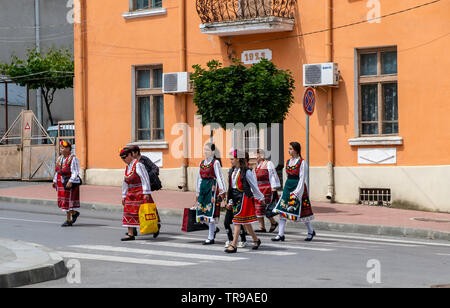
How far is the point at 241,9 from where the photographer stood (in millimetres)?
22406

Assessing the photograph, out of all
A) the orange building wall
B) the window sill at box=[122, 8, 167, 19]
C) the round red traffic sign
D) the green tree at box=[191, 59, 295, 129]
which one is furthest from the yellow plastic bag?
the window sill at box=[122, 8, 167, 19]

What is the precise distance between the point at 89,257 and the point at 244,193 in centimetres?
262

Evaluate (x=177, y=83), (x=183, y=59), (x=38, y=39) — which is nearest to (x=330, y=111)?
(x=177, y=83)

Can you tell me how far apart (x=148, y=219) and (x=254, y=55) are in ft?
33.1

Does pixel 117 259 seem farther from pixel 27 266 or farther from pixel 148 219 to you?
pixel 148 219

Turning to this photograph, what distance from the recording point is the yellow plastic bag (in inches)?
535

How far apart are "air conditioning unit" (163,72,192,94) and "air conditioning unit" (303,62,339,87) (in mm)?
3870

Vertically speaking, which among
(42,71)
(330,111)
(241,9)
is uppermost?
(241,9)

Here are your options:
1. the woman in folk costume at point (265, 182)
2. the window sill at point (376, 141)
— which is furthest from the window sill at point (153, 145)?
the woman in folk costume at point (265, 182)

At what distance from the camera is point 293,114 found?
22141mm

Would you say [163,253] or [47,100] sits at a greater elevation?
[47,100]

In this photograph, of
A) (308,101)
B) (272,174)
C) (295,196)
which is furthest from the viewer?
(308,101)
